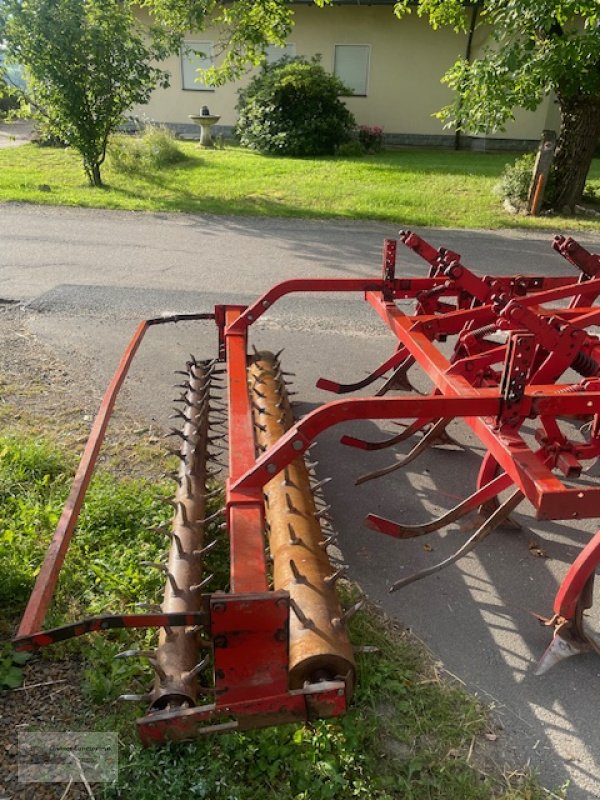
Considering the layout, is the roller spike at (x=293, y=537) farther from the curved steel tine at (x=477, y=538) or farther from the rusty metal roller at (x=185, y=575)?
the curved steel tine at (x=477, y=538)

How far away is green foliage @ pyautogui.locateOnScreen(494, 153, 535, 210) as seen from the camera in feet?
37.0

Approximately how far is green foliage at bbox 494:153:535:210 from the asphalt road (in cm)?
163

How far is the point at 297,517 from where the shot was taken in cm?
279

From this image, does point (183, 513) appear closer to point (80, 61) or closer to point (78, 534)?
point (78, 534)

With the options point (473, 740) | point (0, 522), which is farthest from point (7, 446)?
point (473, 740)

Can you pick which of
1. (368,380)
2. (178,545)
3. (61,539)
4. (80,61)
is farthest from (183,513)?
(80,61)

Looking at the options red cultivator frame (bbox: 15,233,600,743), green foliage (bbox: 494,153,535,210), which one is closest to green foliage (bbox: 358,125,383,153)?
green foliage (bbox: 494,153,535,210)

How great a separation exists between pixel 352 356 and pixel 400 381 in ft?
3.25

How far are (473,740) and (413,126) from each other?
19872 mm

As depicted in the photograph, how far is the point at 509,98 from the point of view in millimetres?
9492

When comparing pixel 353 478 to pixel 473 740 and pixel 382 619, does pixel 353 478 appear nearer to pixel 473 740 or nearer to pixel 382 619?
pixel 382 619

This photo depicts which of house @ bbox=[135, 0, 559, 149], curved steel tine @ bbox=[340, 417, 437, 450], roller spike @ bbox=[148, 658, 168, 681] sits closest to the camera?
roller spike @ bbox=[148, 658, 168, 681]

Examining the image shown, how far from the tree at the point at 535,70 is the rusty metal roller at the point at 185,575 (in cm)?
781

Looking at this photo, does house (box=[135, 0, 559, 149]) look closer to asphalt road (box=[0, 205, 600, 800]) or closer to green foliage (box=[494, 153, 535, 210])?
green foliage (box=[494, 153, 535, 210])
